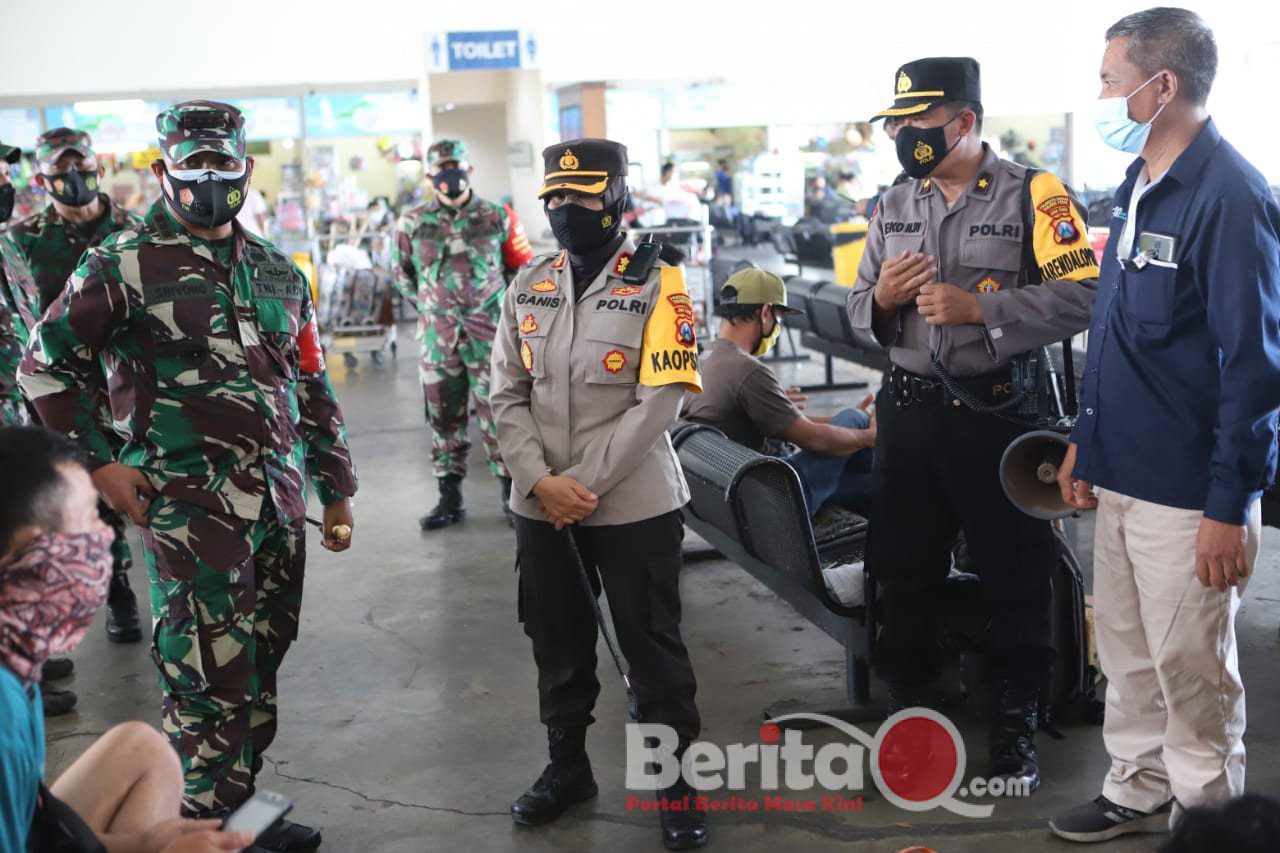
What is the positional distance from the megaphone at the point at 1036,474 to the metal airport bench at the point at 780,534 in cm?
59

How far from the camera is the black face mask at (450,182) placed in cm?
680

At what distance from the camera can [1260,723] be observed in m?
3.82

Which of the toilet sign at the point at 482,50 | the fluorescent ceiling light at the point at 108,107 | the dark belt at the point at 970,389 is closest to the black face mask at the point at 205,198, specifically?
the dark belt at the point at 970,389

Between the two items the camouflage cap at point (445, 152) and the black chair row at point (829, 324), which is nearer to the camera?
the camouflage cap at point (445, 152)

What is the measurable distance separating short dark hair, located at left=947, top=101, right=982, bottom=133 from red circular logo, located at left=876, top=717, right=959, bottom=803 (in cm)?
166

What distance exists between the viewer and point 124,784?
196 cm

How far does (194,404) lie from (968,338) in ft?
6.29

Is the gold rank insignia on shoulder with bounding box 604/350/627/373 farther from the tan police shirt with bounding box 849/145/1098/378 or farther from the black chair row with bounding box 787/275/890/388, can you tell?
the black chair row with bounding box 787/275/890/388

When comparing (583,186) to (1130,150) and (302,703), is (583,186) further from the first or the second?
(302,703)

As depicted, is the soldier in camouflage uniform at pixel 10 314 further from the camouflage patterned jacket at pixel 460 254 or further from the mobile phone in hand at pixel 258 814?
the mobile phone in hand at pixel 258 814

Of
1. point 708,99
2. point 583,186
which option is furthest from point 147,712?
point 708,99

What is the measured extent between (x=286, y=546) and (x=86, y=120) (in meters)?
14.2

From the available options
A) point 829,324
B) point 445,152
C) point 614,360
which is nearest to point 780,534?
point 614,360

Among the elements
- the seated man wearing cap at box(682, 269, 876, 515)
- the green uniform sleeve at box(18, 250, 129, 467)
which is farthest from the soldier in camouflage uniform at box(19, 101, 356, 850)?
the seated man wearing cap at box(682, 269, 876, 515)
